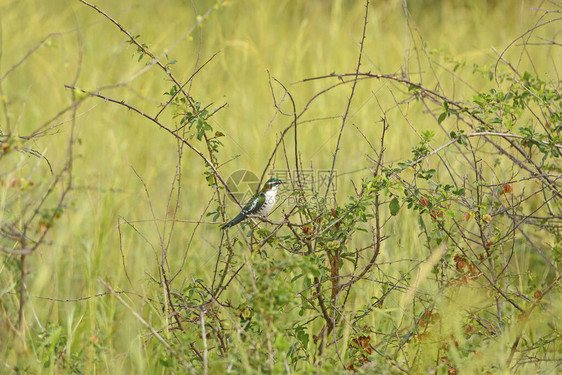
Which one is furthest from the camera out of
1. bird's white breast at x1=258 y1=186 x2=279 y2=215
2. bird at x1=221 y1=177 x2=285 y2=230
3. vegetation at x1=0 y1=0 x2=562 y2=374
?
bird's white breast at x1=258 y1=186 x2=279 y2=215

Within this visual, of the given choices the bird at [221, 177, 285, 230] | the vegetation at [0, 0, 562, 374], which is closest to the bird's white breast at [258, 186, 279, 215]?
the bird at [221, 177, 285, 230]

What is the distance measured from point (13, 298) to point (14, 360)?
2.64 feet

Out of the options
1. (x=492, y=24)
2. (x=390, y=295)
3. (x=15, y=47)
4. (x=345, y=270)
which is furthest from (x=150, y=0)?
(x=390, y=295)

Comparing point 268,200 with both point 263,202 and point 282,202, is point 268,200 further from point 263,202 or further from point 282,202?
point 282,202

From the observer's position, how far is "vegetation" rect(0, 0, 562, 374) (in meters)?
2.33

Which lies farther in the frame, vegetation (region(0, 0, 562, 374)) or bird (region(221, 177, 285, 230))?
bird (region(221, 177, 285, 230))

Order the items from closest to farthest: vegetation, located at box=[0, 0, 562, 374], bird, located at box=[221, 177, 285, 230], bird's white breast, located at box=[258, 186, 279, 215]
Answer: vegetation, located at box=[0, 0, 562, 374]
bird, located at box=[221, 177, 285, 230]
bird's white breast, located at box=[258, 186, 279, 215]

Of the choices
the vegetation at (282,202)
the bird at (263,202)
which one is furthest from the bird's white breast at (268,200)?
the vegetation at (282,202)

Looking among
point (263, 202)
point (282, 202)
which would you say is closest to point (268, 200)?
point (263, 202)

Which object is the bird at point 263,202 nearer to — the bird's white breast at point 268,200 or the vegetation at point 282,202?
the bird's white breast at point 268,200

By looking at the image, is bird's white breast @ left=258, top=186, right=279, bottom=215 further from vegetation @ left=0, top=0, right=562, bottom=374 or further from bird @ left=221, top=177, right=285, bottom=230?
vegetation @ left=0, top=0, right=562, bottom=374

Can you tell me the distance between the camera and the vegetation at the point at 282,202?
2.33m

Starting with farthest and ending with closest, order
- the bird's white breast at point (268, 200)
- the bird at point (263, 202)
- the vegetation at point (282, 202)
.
→ the bird's white breast at point (268, 200) → the bird at point (263, 202) → the vegetation at point (282, 202)

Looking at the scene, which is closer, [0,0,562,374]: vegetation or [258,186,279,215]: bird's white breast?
[0,0,562,374]: vegetation
